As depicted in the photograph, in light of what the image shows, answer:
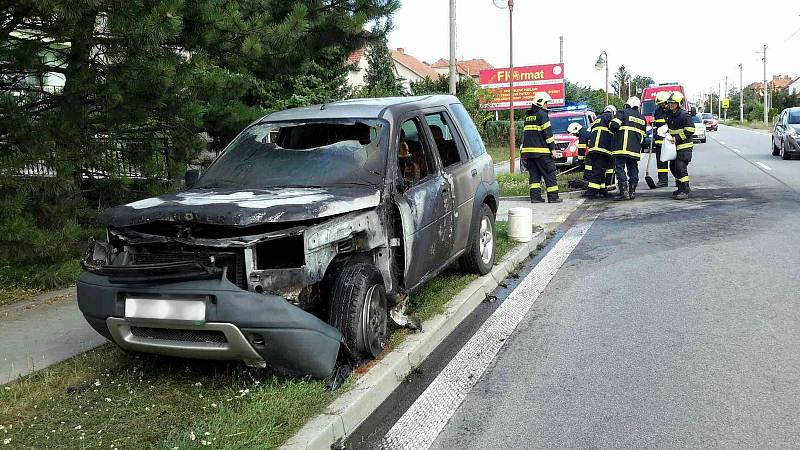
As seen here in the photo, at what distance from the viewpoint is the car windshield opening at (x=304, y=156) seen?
495 cm

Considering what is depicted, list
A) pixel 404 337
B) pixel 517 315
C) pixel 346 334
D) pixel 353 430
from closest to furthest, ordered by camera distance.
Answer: pixel 353 430 < pixel 346 334 < pixel 404 337 < pixel 517 315

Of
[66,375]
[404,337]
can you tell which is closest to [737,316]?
[404,337]

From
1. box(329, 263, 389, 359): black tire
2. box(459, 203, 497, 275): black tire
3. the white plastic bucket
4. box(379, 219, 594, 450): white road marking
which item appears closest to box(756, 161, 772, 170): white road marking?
the white plastic bucket

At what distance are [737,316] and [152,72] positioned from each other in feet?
18.2

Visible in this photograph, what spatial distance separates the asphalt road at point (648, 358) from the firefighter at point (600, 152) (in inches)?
177

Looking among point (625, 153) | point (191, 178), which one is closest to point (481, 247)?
point (191, 178)

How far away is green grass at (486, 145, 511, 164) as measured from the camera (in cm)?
2841

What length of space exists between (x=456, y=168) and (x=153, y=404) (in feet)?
11.3

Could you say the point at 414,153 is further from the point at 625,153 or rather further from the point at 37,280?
the point at 625,153

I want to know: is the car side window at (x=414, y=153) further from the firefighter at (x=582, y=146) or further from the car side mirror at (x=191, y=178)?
the firefighter at (x=582, y=146)

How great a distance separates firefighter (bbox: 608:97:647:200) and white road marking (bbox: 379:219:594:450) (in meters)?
6.43

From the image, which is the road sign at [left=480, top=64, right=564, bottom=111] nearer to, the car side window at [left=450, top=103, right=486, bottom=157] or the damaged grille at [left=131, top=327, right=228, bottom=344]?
the car side window at [left=450, top=103, right=486, bottom=157]

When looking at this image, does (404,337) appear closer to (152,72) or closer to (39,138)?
(152,72)

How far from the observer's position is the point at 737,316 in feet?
18.3
